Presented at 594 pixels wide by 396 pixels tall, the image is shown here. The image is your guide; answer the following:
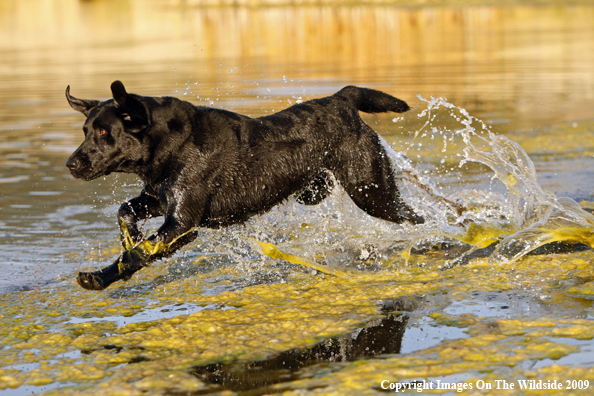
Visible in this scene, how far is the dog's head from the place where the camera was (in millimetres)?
5121

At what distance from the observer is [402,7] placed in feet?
166

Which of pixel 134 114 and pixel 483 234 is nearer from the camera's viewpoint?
pixel 134 114

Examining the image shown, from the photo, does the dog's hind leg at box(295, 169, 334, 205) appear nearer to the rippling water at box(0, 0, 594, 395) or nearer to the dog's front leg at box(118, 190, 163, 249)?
the rippling water at box(0, 0, 594, 395)

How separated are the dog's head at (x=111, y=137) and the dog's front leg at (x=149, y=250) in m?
0.54

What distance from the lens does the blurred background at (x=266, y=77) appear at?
8.23 meters

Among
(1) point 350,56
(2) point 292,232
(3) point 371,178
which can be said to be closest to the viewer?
(3) point 371,178

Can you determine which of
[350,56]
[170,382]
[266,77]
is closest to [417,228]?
[170,382]

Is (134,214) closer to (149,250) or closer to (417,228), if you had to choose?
(149,250)

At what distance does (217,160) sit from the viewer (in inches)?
214

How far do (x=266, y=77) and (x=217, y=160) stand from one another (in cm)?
1395

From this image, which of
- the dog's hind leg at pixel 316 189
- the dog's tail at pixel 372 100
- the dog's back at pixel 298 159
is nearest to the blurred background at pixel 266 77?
the dog's back at pixel 298 159

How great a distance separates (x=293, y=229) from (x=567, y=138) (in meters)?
5.96

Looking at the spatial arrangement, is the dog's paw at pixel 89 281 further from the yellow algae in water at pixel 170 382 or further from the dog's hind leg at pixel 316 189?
the dog's hind leg at pixel 316 189

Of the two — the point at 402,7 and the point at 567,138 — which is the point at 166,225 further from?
the point at 402,7
